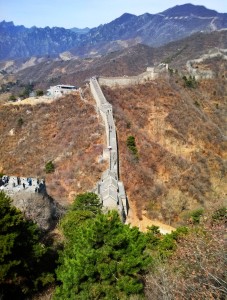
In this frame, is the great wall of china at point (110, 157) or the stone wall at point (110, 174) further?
the stone wall at point (110, 174)

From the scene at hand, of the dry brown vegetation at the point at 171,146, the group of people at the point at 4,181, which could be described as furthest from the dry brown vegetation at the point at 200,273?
the dry brown vegetation at the point at 171,146

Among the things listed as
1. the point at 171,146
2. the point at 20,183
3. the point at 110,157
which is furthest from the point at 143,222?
the point at 171,146

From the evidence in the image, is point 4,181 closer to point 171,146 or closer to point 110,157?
point 110,157

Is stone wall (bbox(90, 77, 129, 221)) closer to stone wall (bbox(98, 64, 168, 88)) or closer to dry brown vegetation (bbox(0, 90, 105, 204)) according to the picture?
dry brown vegetation (bbox(0, 90, 105, 204))

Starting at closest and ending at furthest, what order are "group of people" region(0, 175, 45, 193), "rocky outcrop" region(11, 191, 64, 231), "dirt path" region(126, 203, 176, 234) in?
"rocky outcrop" region(11, 191, 64, 231)
"group of people" region(0, 175, 45, 193)
"dirt path" region(126, 203, 176, 234)

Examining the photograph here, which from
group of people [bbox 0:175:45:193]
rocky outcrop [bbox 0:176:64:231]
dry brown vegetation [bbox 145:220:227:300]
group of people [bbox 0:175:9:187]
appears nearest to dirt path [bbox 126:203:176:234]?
rocky outcrop [bbox 0:176:64:231]

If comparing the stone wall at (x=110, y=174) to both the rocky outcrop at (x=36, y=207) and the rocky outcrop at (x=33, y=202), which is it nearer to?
the rocky outcrop at (x=33, y=202)
